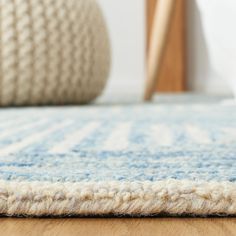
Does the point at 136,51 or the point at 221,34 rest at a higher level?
the point at 221,34

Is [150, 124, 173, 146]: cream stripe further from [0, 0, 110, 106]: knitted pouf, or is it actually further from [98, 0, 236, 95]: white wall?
[98, 0, 236, 95]: white wall

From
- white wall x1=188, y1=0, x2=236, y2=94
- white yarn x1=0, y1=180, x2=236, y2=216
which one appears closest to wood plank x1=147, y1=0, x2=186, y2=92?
white wall x1=188, y1=0, x2=236, y2=94

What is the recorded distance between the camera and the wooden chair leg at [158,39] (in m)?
0.96

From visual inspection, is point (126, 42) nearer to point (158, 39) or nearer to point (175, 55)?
point (175, 55)

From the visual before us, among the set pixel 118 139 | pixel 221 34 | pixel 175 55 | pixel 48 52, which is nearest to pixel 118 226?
pixel 118 139

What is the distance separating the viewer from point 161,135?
453mm

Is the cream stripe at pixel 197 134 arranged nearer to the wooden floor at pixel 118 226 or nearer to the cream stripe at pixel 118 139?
the cream stripe at pixel 118 139

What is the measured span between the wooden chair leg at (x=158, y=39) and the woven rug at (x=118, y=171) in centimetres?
49

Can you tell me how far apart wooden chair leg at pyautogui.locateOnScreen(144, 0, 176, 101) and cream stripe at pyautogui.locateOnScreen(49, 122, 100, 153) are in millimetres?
461

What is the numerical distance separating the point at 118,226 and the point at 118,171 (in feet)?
0.20

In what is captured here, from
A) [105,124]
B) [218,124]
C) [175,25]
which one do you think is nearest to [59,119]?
[105,124]

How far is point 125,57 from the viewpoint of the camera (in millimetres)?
1837

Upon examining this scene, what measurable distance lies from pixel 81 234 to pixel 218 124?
338mm

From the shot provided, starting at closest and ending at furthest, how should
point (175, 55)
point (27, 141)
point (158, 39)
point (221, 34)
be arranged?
1. point (27, 141)
2. point (221, 34)
3. point (158, 39)
4. point (175, 55)
